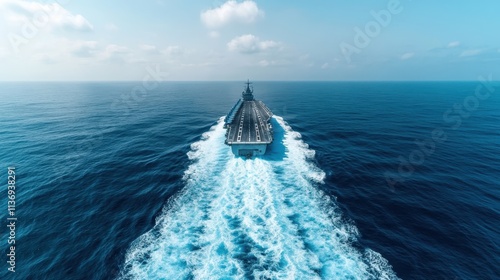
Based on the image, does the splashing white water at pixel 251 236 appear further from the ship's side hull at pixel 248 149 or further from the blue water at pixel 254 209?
the ship's side hull at pixel 248 149

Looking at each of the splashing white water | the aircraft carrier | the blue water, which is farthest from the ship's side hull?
the splashing white water

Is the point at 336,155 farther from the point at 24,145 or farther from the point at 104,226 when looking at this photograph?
the point at 24,145

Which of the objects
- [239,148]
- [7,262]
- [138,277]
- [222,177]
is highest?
[239,148]

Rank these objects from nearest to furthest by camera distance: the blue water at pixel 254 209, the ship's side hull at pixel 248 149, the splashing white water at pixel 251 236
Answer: the splashing white water at pixel 251 236, the blue water at pixel 254 209, the ship's side hull at pixel 248 149

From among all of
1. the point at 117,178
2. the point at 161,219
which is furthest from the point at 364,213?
the point at 117,178

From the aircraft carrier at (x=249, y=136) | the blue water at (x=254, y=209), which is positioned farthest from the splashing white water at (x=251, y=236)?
the aircraft carrier at (x=249, y=136)

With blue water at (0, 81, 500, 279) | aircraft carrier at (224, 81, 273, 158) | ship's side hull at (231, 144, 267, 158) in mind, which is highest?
aircraft carrier at (224, 81, 273, 158)

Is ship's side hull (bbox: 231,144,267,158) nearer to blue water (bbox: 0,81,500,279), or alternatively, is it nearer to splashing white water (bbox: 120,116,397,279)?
blue water (bbox: 0,81,500,279)
